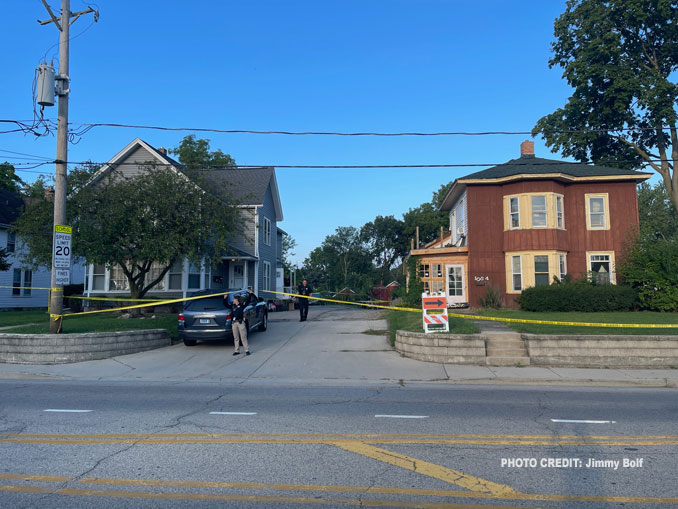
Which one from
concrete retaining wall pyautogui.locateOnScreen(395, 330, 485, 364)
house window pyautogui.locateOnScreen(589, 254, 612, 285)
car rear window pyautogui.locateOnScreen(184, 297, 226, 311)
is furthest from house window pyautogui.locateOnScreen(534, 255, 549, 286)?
car rear window pyautogui.locateOnScreen(184, 297, 226, 311)

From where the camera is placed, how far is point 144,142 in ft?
84.1

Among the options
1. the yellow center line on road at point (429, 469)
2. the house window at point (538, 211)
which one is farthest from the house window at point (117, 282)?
the yellow center line on road at point (429, 469)

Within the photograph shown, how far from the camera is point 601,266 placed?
78.4ft

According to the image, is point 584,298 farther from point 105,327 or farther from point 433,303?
point 105,327

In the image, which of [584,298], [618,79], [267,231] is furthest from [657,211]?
[267,231]

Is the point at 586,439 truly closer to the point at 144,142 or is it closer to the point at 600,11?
the point at 144,142

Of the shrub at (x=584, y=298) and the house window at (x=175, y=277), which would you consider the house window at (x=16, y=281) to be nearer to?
the house window at (x=175, y=277)

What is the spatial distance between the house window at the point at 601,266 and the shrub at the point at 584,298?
2237mm

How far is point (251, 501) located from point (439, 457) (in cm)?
220

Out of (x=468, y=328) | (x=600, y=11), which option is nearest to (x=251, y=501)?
(x=468, y=328)

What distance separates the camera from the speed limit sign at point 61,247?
1331cm

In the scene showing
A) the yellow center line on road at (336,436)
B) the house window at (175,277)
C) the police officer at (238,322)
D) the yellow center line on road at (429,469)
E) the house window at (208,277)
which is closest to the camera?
the yellow center line on road at (429,469)

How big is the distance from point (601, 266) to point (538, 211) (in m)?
4.20

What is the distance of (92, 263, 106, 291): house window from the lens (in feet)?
80.9
